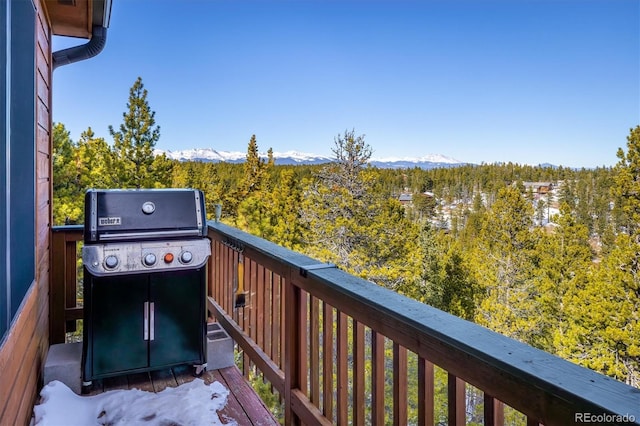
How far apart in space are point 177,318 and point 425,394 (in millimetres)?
1715

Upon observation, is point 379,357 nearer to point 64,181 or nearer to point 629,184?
point 64,181

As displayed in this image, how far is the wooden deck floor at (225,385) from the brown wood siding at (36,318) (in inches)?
16.7

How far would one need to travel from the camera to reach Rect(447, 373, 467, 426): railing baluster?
0.97m

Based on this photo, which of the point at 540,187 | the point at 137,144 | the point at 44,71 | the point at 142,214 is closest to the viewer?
the point at 142,214

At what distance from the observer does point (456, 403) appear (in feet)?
3.23

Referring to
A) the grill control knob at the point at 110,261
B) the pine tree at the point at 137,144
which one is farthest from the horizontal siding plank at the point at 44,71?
the pine tree at the point at 137,144

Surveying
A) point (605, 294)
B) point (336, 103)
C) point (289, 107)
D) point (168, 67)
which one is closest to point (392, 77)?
point (336, 103)

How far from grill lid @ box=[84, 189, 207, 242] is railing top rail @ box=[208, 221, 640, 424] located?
1222 mm

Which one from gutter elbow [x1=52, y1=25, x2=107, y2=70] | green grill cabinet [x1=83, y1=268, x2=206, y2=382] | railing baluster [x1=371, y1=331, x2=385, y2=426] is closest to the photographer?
railing baluster [x1=371, y1=331, x2=385, y2=426]

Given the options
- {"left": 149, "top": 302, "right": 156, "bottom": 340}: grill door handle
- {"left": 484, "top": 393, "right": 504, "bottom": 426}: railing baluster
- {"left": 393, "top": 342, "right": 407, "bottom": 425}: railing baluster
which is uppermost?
{"left": 484, "top": 393, "right": 504, "bottom": 426}: railing baluster

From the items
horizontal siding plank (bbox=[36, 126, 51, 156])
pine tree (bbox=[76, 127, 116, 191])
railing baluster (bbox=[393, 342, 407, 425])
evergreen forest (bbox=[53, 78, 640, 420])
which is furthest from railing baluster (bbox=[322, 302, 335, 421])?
pine tree (bbox=[76, 127, 116, 191])

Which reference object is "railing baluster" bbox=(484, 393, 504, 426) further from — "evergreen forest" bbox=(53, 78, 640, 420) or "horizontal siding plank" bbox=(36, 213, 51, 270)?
"evergreen forest" bbox=(53, 78, 640, 420)

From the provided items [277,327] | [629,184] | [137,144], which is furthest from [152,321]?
[629,184]

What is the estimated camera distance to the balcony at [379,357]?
704 mm
